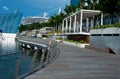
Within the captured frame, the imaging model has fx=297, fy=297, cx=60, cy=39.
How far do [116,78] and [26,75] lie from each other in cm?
401

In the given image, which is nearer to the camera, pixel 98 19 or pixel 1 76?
pixel 1 76

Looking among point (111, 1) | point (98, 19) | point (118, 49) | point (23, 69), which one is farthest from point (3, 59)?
point (98, 19)

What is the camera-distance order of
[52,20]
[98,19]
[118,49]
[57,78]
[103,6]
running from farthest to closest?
[52,20]
[98,19]
[103,6]
[118,49]
[57,78]

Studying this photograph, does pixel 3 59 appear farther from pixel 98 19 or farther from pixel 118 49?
pixel 98 19

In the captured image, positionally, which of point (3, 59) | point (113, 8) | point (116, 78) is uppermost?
point (113, 8)

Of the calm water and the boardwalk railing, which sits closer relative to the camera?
the calm water

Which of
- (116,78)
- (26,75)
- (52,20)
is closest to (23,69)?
(26,75)

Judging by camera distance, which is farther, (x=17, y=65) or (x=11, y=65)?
(x=17, y=65)

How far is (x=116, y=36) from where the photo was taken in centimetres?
2902

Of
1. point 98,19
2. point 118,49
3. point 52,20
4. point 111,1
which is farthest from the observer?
point 52,20

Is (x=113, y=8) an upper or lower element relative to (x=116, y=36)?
upper

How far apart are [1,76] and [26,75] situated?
3094 millimetres

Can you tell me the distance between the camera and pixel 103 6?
40.0 metres

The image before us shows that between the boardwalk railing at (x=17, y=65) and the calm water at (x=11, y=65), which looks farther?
the boardwalk railing at (x=17, y=65)
